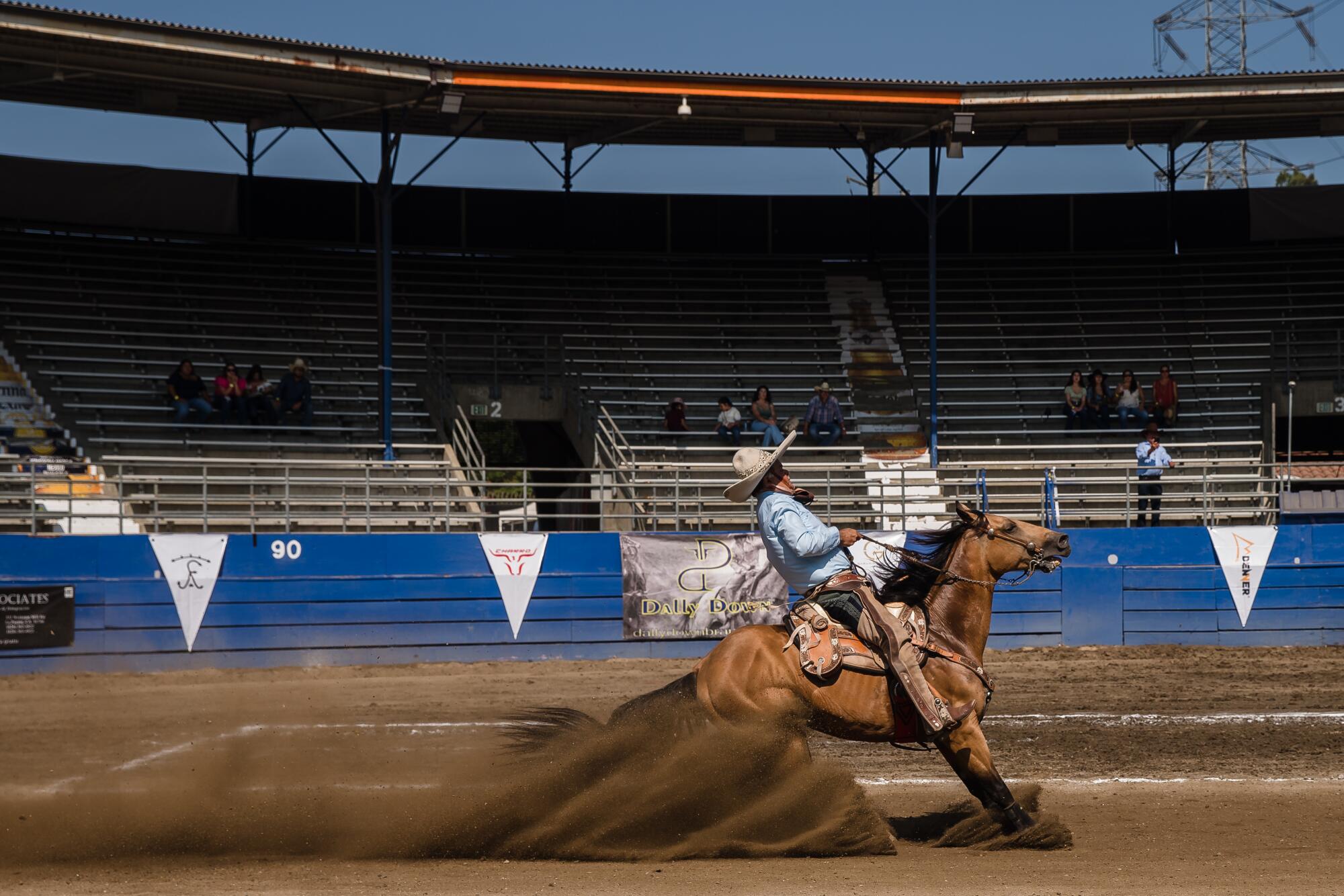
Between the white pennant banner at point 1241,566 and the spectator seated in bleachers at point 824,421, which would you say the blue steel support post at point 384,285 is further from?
the white pennant banner at point 1241,566

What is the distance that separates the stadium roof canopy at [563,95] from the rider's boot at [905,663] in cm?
1424

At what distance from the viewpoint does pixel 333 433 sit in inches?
838

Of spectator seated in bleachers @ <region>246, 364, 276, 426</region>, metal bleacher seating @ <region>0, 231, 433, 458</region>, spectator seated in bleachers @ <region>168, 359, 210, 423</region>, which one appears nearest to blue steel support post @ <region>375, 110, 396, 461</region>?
metal bleacher seating @ <region>0, 231, 433, 458</region>

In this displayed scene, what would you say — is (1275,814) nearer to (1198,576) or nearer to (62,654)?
(1198,576)

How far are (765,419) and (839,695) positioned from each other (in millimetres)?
14201

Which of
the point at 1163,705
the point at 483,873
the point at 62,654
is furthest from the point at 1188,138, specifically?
the point at 483,873

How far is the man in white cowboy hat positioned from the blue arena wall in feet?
29.1

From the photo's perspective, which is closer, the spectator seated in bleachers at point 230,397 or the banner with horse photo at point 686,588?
the banner with horse photo at point 686,588

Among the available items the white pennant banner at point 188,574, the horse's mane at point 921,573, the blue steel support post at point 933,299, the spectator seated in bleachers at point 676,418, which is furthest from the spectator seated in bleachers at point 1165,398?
the horse's mane at point 921,573

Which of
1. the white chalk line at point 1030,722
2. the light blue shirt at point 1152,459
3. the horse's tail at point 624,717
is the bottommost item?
the white chalk line at point 1030,722

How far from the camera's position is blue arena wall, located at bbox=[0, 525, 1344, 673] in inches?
602

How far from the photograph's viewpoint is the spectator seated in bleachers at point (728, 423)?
21.8 metres

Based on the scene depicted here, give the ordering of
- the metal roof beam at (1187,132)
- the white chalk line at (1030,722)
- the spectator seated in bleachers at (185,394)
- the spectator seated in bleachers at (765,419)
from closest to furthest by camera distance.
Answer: the white chalk line at (1030,722), the spectator seated in bleachers at (185,394), the spectator seated in bleachers at (765,419), the metal roof beam at (1187,132)

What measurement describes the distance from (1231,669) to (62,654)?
13322 millimetres
